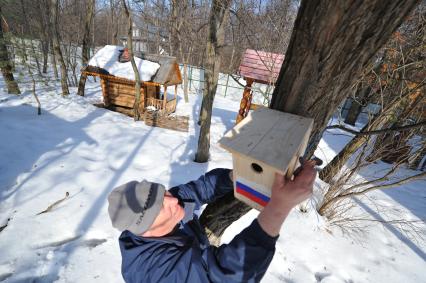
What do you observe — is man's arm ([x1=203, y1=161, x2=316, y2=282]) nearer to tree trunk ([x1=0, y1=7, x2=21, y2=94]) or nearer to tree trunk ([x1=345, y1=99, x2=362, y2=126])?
tree trunk ([x1=0, y1=7, x2=21, y2=94])

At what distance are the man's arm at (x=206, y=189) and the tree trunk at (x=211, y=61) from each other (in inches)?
155

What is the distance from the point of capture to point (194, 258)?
1004 millimetres

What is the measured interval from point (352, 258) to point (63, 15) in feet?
68.2

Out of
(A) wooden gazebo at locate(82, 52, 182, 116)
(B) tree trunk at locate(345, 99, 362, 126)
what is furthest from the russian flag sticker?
(B) tree trunk at locate(345, 99, 362, 126)

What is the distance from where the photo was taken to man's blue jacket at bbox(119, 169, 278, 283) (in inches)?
33.0

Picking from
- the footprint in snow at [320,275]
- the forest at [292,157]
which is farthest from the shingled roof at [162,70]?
the footprint in snow at [320,275]

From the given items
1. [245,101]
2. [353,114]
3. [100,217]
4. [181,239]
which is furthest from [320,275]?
[353,114]

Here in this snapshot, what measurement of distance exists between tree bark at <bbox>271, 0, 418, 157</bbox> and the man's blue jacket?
0.61 metres

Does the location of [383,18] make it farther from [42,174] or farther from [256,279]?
[42,174]

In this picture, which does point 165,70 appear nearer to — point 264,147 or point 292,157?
point 264,147

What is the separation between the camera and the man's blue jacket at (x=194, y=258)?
839 millimetres

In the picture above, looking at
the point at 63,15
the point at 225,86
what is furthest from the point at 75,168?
the point at 63,15

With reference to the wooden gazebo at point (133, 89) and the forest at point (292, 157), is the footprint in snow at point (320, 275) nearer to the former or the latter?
the forest at point (292, 157)

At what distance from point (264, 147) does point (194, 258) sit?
0.61 m
